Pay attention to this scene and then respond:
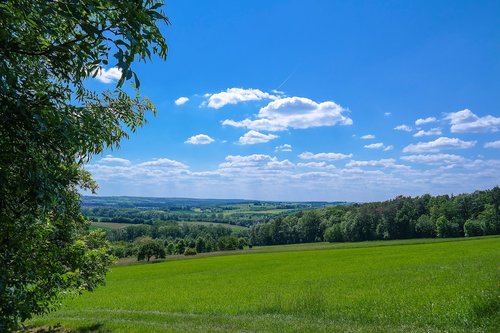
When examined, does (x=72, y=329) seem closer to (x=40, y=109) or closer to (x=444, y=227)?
(x=40, y=109)

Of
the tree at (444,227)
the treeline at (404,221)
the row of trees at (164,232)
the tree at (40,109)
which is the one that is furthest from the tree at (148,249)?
the tree at (40,109)

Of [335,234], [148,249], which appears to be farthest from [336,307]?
[335,234]

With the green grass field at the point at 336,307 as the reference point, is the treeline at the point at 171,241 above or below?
below

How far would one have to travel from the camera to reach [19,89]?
14.1 feet

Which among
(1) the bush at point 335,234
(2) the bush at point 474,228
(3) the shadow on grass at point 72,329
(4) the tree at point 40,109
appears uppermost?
(4) the tree at point 40,109

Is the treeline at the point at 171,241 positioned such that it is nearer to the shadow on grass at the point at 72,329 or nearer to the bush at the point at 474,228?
the shadow on grass at the point at 72,329

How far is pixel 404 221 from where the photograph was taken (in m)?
108

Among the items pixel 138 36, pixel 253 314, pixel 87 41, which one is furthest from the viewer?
pixel 253 314

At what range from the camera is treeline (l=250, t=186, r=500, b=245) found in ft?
314

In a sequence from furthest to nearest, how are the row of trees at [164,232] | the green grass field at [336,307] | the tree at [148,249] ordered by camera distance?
the row of trees at [164,232] → the tree at [148,249] → the green grass field at [336,307]

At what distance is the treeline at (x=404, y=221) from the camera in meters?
95.8

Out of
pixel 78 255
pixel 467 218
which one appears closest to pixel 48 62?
pixel 78 255

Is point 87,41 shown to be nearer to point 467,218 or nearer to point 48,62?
point 48,62

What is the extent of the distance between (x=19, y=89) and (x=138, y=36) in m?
1.55
